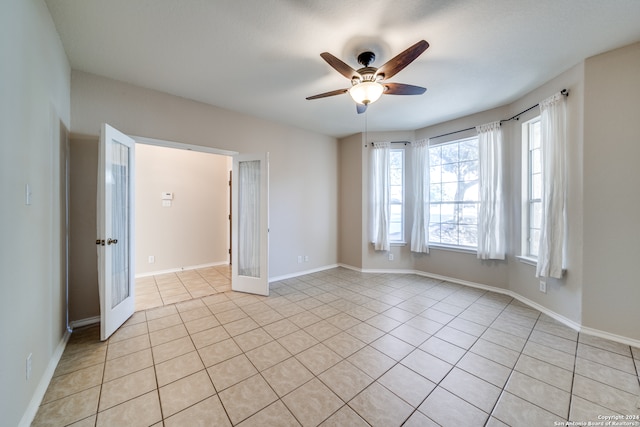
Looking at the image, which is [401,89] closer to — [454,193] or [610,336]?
[454,193]

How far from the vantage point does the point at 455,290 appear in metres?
3.62

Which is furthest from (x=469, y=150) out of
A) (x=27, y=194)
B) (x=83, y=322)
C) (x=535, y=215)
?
(x=83, y=322)

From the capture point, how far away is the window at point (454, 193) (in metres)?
3.81

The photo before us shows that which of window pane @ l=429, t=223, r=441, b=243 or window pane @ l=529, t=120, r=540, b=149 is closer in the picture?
window pane @ l=529, t=120, r=540, b=149

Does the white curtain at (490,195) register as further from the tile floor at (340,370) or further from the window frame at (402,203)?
the window frame at (402,203)

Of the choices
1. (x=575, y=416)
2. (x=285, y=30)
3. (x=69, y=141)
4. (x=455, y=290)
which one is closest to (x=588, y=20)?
(x=285, y=30)

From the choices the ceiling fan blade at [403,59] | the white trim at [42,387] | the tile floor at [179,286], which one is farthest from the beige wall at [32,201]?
the ceiling fan blade at [403,59]

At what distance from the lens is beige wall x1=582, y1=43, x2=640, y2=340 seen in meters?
2.14

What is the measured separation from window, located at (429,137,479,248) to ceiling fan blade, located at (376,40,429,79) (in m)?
2.58

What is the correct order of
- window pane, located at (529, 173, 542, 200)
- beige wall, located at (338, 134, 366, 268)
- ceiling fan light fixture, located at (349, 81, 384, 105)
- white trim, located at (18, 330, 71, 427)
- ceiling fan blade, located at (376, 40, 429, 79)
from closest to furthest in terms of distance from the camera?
1. white trim, located at (18, 330, 71, 427)
2. ceiling fan blade, located at (376, 40, 429, 79)
3. ceiling fan light fixture, located at (349, 81, 384, 105)
4. window pane, located at (529, 173, 542, 200)
5. beige wall, located at (338, 134, 366, 268)

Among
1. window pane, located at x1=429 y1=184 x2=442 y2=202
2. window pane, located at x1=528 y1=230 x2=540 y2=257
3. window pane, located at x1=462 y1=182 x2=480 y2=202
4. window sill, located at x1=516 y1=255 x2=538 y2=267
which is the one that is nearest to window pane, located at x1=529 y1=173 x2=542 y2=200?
window pane, located at x1=528 y1=230 x2=540 y2=257

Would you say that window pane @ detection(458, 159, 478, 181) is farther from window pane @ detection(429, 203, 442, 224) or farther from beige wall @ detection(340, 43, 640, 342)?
beige wall @ detection(340, 43, 640, 342)

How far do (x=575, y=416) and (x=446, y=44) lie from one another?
287 centimetres

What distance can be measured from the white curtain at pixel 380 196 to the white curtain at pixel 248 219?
7.32 feet
